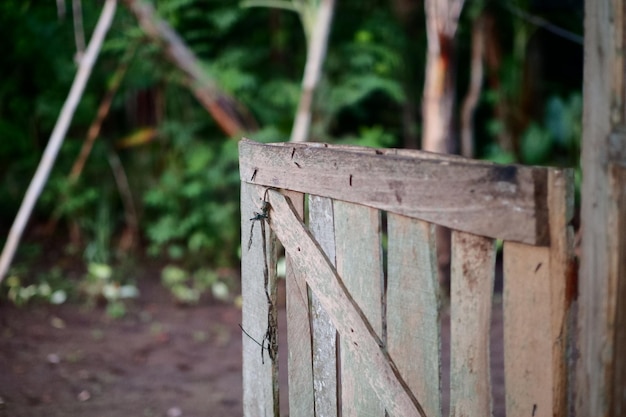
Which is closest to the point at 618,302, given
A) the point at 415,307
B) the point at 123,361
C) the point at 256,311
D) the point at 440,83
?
the point at 415,307

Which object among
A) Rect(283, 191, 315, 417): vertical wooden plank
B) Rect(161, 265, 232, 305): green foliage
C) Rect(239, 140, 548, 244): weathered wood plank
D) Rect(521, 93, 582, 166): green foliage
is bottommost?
Rect(161, 265, 232, 305): green foliage

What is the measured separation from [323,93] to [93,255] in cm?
340

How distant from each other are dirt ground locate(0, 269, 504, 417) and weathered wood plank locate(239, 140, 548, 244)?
2.72m

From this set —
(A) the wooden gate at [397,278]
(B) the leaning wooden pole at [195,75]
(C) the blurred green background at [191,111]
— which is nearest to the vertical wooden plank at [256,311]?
(A) the wooden gate at [397,278]

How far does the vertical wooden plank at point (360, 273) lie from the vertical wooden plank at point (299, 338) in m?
0.22

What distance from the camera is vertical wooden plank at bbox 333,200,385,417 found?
230 cm

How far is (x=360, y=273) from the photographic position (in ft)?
7.72

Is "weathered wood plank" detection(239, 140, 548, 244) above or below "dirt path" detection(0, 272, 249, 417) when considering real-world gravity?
above

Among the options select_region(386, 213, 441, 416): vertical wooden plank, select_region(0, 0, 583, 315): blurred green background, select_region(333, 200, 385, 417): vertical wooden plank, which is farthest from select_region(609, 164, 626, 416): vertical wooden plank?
select_region(0, 0, 583, 315): blurred green background

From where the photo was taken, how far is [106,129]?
9258 millimetres

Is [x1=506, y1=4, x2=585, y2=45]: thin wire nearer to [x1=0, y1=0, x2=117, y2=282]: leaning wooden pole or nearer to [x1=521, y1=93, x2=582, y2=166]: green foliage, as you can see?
[x1=521, y1=93, x2=582, y2=166]: green foliage

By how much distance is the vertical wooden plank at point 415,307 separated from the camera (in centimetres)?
209

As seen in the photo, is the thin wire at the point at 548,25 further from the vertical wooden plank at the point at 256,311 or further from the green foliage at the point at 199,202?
the vertical wooden plank at the point at 256,311

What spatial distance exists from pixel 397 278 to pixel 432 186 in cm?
35
